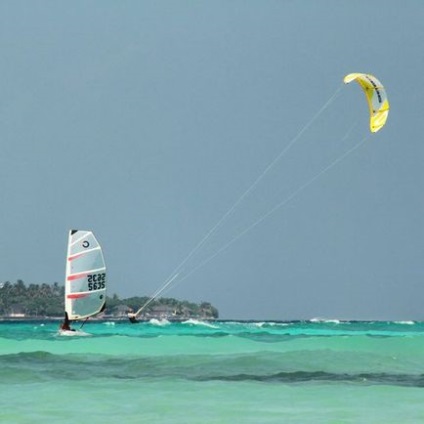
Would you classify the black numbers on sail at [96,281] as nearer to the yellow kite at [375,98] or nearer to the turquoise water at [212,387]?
the turquoise water at [212,387]

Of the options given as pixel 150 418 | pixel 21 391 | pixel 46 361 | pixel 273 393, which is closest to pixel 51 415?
pixel 150 418

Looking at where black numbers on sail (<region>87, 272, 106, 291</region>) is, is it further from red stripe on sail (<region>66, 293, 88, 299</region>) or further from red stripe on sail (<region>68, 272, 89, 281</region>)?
red stripe on sail (<region>66, 293, 88, 299</region>)

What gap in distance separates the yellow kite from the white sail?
35134 millimetres

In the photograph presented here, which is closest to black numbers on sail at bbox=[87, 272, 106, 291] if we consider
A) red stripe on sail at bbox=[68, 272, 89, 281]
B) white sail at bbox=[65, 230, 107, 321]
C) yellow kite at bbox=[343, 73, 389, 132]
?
white sail at bbox=[65, 230, 107, 321]

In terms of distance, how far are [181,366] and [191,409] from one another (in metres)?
9.63

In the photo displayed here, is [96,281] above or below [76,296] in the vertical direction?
above

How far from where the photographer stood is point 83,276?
62.1 meters

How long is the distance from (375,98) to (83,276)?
35608mm

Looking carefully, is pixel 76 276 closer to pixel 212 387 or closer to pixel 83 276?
pixel 83 276

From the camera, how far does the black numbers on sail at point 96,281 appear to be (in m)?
62.4

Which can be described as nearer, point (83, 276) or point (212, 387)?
point (212, 387)

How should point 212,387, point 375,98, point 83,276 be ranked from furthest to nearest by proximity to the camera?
point 83,276, point 375,98, point 212,387

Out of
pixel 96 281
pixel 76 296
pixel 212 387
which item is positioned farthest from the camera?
pixel 96 281

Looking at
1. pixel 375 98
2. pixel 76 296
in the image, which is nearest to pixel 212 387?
pixel 375 98
